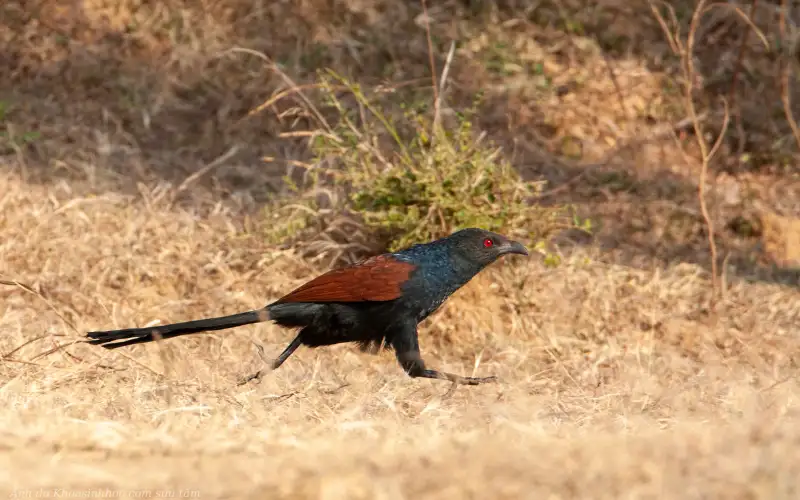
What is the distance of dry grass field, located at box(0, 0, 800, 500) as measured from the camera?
249 cm

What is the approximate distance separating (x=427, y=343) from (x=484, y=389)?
1086 mm

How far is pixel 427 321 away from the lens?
5430 millimetres

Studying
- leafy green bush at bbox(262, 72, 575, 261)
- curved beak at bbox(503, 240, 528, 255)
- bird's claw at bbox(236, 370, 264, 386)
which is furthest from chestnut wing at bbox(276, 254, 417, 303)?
leafy green bush at bbox(262, 72, 575, 261)

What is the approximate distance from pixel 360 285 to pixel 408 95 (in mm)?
4246

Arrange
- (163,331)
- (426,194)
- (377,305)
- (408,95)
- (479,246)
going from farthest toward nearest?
(408,95)
(426,194)
(479,246)
(377,305)
(163,331)

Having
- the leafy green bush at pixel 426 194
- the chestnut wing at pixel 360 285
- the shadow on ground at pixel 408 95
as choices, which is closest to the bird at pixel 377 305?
the chestnut wing at pixel 360 285

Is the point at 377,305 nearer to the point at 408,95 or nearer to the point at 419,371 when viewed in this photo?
the point at 419,371

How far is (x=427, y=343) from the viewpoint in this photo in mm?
5398

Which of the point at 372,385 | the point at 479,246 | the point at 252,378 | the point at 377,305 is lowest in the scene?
the point at 372,385

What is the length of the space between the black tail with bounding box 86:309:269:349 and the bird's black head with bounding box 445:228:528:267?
3.04ft

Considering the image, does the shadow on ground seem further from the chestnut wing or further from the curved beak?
the chestnut wing

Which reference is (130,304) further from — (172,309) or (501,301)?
(501,301)

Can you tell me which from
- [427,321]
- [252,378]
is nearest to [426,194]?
[427,321]

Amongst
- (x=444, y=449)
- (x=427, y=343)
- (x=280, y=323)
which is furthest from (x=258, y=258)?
(x=444, y=449)
